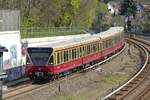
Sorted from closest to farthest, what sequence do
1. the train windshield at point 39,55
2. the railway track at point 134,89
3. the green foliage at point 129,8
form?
the railway track at point 134,89, the train windshield at point 39,55, the green foliage at point 129,8

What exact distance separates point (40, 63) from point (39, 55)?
53 centimetres

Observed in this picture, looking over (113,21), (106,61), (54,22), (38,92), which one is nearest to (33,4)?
(54,22)

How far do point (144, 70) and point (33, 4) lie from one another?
32.6 meters

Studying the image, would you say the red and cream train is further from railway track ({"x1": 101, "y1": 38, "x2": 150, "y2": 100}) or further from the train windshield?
railway track ({"x1": 101, "y1": 38, "x2": 150, "y2": 100})

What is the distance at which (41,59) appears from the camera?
32.0 m

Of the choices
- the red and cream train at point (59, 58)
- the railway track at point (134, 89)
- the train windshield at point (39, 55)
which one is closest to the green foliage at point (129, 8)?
the red and cream train at point (59, 58)

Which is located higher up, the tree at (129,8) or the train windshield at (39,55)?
the tree at (129,8)

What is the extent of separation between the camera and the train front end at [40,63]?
31734 millimetres

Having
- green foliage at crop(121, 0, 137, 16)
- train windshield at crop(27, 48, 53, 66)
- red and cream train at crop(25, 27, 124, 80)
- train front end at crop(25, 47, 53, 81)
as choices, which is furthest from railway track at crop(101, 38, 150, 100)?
green foliage at crop(121, 0, 137, 16)

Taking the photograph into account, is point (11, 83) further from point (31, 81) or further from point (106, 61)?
point (106, 61)

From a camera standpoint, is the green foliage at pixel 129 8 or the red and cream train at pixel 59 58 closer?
the red and cream train at pixel 59 58

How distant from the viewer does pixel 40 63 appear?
1258 inches

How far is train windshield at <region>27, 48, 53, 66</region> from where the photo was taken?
31719 millimetres

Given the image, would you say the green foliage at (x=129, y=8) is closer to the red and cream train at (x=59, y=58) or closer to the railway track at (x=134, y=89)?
the red and cream train at (x=59, y=58)
